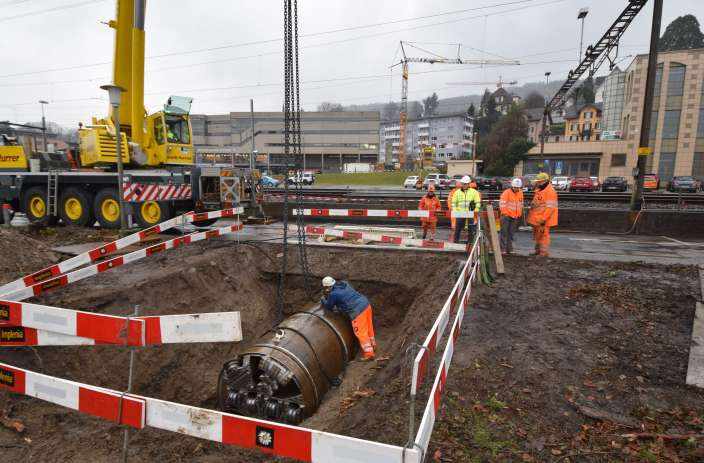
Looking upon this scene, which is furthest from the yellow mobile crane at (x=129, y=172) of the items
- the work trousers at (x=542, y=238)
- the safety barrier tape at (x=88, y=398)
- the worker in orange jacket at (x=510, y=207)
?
the safety barrier tape at (x=88, y=398)

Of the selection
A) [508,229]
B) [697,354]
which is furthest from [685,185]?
[697,354]

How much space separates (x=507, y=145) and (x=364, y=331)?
4521 cm

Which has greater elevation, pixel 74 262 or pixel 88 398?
pixel 74 262

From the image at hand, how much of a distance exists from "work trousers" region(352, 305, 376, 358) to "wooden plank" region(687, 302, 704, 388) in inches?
151

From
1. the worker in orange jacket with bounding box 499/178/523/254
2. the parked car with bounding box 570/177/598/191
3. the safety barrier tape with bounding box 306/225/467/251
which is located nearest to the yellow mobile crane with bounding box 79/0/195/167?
the safety barrier tape with bounding box 306/225/467/251

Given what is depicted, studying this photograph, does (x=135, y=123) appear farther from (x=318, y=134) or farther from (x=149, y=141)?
(x=318, y=134)

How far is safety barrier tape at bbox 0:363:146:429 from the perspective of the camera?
276 cm

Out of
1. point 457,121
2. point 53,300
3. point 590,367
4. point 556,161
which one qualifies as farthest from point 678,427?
point 457,121

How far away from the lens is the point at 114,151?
1127 centimetres

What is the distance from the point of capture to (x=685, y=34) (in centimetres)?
6022

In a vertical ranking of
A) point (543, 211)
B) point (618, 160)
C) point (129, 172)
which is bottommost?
point (543, 211)

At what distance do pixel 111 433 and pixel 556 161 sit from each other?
4732 centimetres

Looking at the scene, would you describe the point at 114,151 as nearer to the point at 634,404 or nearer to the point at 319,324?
the point at 319,324

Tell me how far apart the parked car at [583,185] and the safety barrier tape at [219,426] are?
98.4 ft
